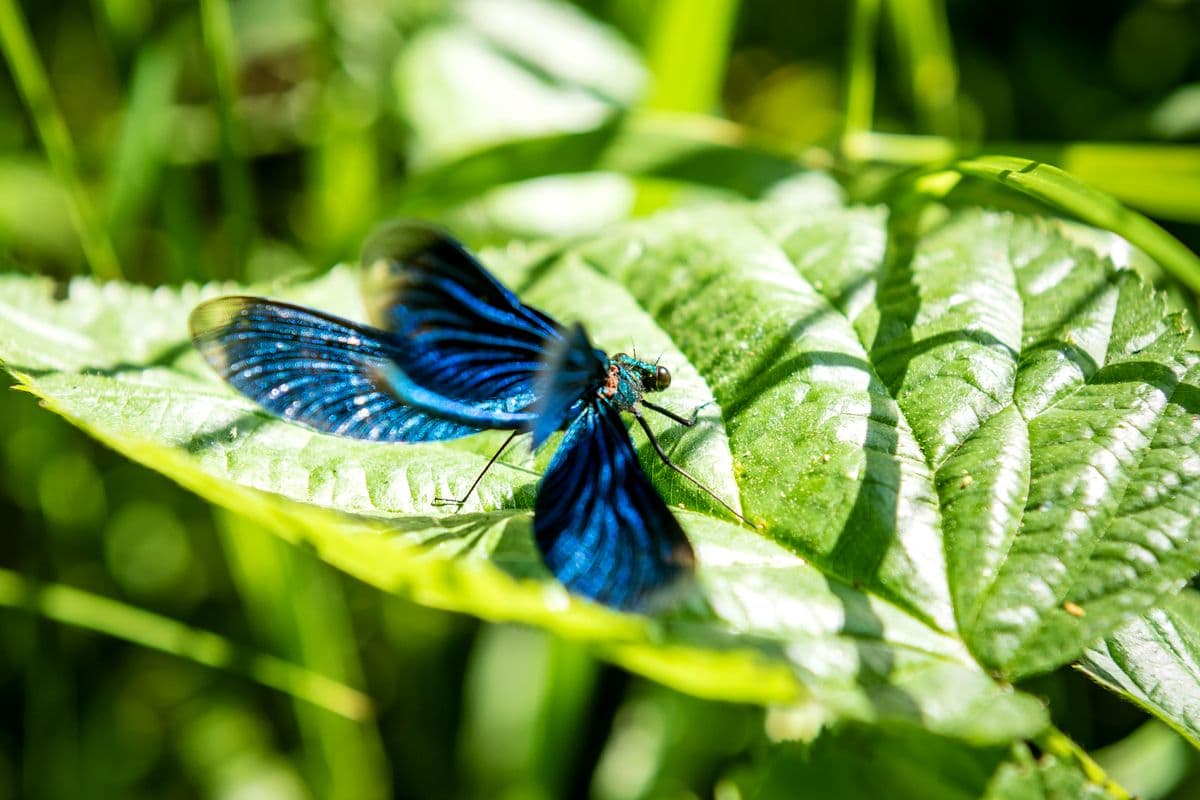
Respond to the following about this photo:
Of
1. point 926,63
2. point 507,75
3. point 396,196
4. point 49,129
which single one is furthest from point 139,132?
point 926,63

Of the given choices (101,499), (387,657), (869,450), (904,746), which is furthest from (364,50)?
(904,746)

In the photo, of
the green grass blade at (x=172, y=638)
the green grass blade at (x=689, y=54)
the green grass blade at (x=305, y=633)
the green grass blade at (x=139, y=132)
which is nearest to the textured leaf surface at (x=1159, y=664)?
the green grass blade at (x=172, y=638)

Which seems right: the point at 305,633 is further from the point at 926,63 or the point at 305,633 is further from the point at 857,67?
the point at 926,63

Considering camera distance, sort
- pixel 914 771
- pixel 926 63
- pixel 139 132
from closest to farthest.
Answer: pixel 914 771 → pixel 139 132 → pixel 926 63

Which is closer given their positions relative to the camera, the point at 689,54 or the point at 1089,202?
the point at 1089,202

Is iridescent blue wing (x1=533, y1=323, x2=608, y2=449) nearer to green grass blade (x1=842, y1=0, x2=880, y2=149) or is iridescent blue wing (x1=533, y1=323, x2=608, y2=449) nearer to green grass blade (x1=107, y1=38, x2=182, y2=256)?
green grass blade (x1=842, y1=0, x2=880, y2=149)
